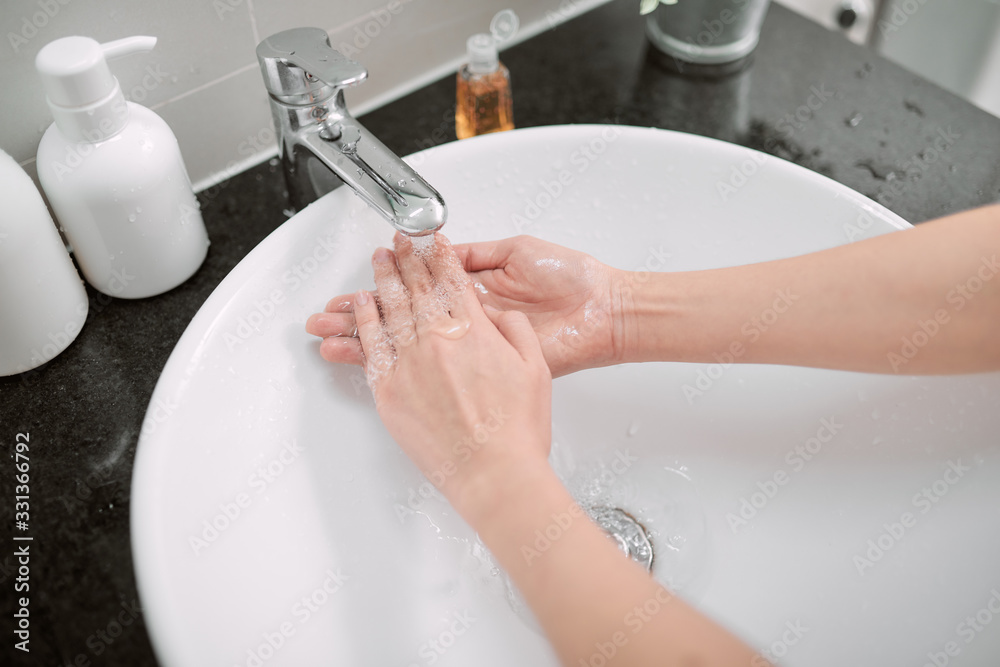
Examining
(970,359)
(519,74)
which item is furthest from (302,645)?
(519,74)

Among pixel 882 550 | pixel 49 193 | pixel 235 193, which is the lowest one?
pixel 882 550

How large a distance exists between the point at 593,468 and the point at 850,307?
0.79ft

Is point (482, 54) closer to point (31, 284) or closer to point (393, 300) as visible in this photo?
point (393, 300)

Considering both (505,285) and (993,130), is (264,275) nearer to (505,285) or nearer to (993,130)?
(505,285)

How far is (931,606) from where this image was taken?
0.53 m

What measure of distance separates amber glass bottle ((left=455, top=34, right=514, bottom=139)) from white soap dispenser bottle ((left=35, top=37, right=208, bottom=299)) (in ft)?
0.91

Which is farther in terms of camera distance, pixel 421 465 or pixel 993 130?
pixel 993 130

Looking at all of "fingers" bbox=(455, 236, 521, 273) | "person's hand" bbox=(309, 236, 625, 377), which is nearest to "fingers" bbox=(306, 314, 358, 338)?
"person's hand" bbox=(309, 236, 625, 377)

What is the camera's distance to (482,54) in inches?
27.8

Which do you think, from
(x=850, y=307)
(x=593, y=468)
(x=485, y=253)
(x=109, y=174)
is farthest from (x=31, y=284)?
(x=850, y=307)

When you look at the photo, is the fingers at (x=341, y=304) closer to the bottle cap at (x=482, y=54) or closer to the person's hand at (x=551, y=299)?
the person's hand at (x=551, y=299)

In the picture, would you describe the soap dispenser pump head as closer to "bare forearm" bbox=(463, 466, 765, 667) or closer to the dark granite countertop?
the dark granite countertop

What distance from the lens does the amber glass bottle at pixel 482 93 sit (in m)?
0.71

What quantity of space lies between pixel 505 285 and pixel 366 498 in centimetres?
20
